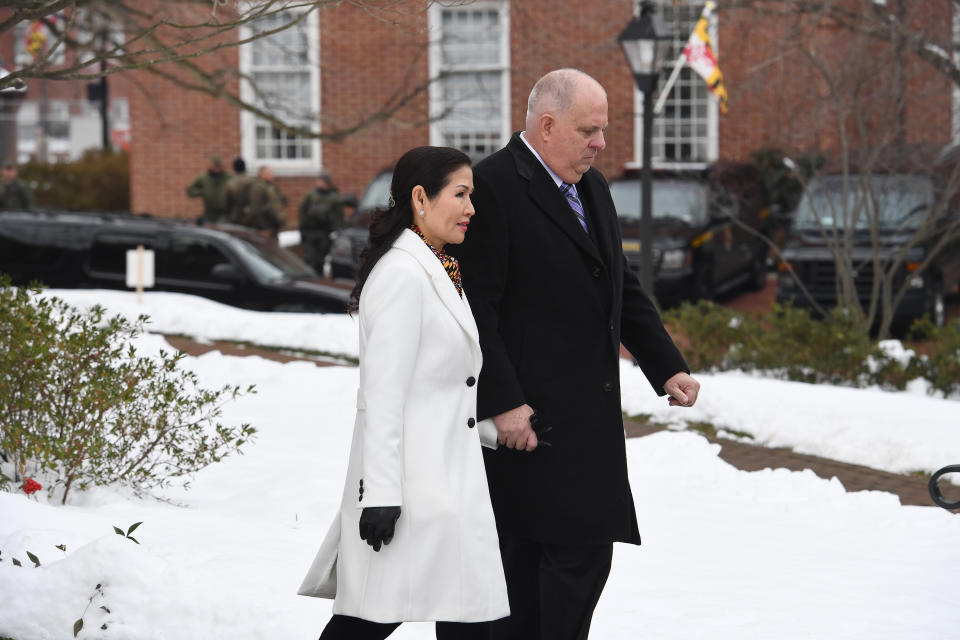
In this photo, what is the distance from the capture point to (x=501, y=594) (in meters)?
3.65

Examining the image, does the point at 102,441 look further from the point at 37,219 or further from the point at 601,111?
the point at 37,219

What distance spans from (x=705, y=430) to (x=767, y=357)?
1542 mm

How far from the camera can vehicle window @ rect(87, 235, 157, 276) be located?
47.8 feet

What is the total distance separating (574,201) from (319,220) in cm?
1523

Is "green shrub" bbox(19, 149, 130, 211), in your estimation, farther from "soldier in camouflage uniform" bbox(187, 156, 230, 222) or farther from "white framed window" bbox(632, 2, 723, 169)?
"white framed window" bbox(632, 2, 723, 169)

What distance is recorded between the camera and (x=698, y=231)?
Answer: 52.0 feet

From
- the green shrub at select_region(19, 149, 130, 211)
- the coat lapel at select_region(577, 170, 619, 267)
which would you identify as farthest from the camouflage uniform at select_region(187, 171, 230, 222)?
the coat lapel at select_region(577, 170, 619, 267)

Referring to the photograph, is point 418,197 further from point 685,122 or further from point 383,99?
point 383,99

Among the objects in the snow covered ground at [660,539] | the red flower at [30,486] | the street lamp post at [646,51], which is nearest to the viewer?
the snow covered ground at [660,539]

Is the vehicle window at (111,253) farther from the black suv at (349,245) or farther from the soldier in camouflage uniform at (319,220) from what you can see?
the soldier in camouflage uniform at (319,220)

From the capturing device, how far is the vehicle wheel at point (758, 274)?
18853 mm

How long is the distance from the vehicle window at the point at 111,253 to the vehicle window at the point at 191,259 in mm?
333

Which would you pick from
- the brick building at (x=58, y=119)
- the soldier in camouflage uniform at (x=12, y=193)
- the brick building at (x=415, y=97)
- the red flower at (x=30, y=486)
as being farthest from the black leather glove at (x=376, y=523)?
the brick building at (x=58, y=119)

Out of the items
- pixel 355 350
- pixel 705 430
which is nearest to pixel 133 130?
pixel 355 350
